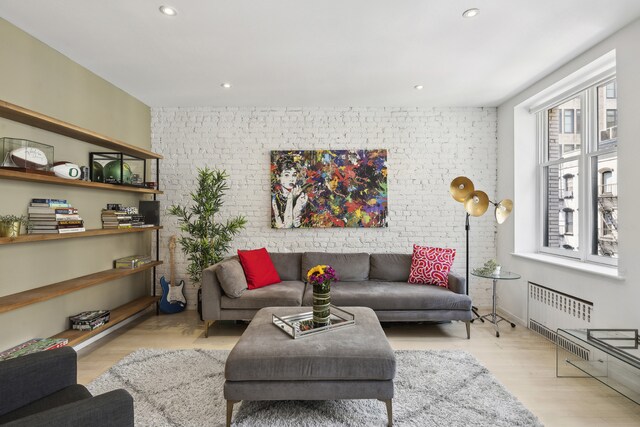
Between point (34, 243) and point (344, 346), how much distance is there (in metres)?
2.67

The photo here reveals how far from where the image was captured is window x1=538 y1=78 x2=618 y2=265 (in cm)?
299

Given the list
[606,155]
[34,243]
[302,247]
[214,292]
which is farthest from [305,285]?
[606,155]

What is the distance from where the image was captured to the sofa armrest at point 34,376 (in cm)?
143

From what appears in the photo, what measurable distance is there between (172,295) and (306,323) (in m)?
2.59

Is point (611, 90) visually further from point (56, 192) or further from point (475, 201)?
point (56, 192)

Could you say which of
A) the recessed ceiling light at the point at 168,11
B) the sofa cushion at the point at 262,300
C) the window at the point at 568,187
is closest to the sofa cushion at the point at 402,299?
the sofa cushion at the point at 262,300

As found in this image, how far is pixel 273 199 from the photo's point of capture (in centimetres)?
443

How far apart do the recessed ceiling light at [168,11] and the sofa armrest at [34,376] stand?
225 cm

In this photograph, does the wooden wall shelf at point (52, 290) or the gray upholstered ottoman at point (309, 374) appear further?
the wooden wall shelf at point (52, 290)

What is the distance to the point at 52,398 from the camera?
1509 mm

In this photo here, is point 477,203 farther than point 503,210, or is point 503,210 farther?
point 477,203

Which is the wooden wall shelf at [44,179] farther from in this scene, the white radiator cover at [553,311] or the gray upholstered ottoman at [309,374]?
the white radiator cover at [553,311]

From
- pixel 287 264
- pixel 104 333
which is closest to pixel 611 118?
pixel 287 264

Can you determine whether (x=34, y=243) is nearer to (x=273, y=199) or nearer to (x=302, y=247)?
(x=273, y=199)
